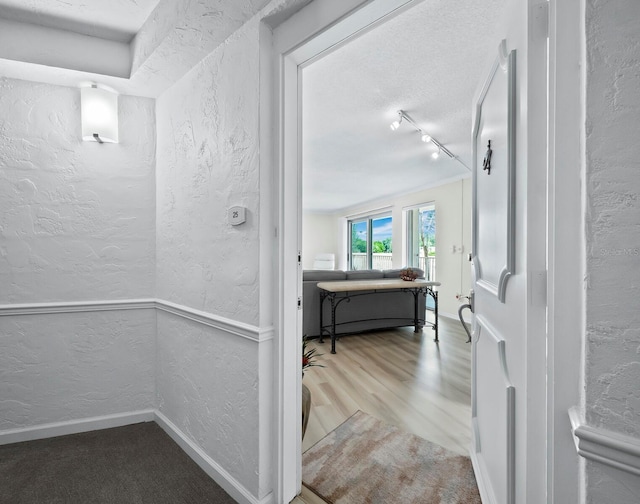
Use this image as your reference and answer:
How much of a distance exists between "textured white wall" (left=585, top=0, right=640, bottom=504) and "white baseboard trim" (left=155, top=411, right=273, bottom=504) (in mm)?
1387

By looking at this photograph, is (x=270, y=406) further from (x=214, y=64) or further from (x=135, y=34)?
(x=135, y=34)

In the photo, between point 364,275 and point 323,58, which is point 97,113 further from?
point 364,275

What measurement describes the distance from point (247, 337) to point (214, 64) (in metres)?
1.38

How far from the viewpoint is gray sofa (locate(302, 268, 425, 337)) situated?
14.3ft

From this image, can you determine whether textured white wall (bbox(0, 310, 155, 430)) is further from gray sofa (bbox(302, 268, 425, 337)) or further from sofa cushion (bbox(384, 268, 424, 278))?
sofa cushion (bbox(384, 268, 424, 278))

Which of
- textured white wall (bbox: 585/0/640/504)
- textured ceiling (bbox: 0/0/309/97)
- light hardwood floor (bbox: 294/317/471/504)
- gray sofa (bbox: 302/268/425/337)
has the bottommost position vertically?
light hardwood floor (bbox: 294/317/471/504)

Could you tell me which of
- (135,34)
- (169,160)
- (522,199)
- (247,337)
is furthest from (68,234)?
(522,199)

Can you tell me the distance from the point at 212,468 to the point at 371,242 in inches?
301

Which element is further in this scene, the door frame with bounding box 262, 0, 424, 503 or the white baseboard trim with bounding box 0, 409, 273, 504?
the white baseboard trim with bounding box 0, 409, 273, 504

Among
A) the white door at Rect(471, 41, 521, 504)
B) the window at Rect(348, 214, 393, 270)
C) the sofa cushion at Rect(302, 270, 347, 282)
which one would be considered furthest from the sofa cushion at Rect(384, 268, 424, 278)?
the white door at Rect(471, 41, 521, 504)

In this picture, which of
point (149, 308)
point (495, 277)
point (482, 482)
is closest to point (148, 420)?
point (149, 308)

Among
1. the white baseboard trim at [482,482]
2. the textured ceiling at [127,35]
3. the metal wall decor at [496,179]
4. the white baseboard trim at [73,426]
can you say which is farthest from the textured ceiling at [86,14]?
the white baseboard trim at [482,482]

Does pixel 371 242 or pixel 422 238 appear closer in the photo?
pixel 422 238

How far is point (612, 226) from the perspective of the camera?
2.06 feet
